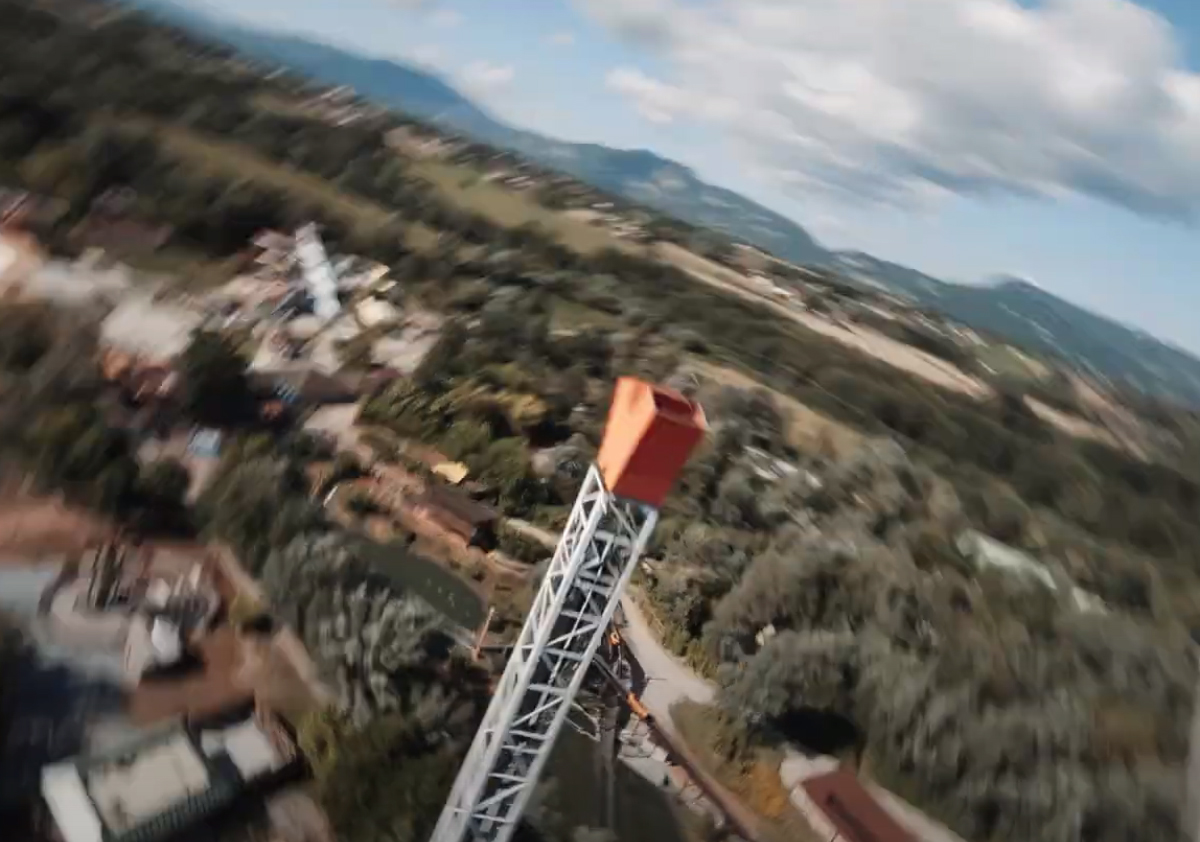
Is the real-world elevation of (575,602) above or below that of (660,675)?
above

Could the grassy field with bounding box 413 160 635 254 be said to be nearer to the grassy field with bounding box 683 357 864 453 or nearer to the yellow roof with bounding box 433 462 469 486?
the grassy field with bounding box 683 357 864 453

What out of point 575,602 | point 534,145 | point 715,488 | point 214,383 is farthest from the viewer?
point 534,145

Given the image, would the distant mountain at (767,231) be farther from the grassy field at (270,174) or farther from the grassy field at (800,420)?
the grassy field at (800,420)

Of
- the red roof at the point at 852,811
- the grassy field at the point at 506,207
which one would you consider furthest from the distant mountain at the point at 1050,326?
the red roof at the point at 852,811

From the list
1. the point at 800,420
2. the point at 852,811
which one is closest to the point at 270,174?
the point at 800,420

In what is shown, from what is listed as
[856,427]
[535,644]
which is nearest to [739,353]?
[856,427]

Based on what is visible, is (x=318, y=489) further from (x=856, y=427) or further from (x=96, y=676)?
(x=856, y=427)

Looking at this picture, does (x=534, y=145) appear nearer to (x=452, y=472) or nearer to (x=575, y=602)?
(x=452, y=472)

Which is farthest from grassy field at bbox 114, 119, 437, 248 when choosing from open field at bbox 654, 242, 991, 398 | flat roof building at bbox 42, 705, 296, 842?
flat roof building at bbox 42, 705, 296, 842
